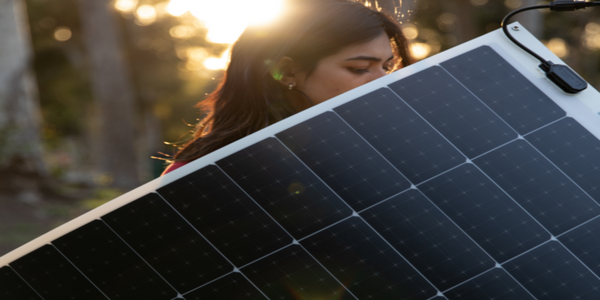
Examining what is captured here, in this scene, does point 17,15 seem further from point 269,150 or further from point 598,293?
point 598,293

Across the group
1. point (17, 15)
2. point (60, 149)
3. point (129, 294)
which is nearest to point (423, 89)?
point (129, 294)

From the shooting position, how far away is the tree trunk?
16.5m

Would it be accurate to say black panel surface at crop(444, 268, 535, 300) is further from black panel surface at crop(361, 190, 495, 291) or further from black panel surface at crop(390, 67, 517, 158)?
black panel surface at crop(390, 67, 517, 158)

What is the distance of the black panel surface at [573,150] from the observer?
7.19 ft

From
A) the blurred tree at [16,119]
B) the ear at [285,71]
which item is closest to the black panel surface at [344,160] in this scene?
the ear at [285,71]

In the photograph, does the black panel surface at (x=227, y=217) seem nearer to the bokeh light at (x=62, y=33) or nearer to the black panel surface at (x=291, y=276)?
the black panel surface at (x=291, y=276)

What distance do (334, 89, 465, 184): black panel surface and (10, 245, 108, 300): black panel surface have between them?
1.37 m

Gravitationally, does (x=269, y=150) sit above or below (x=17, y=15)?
above

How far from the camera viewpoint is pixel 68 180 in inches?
518

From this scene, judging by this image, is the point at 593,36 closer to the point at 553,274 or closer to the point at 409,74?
the point at 409,74

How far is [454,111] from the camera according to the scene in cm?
233

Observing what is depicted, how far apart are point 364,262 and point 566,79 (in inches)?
46.9

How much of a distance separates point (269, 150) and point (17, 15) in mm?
11702

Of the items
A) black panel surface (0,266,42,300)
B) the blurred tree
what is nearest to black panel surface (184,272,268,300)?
black panel surface (0,266,42,300)
